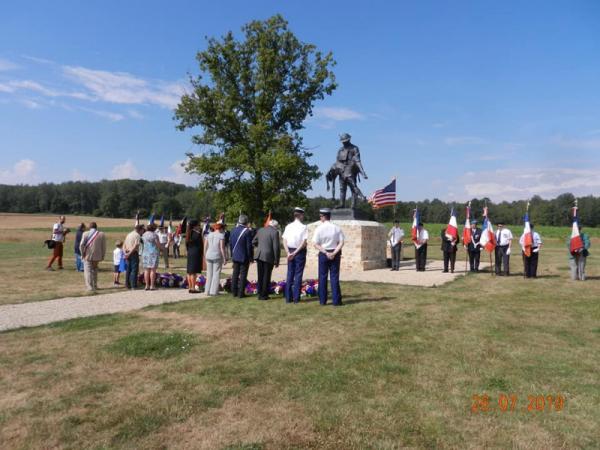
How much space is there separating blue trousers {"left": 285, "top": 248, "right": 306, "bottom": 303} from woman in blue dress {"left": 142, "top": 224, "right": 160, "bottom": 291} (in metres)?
3.70

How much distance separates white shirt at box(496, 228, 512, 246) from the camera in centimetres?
1383

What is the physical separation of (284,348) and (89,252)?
690cm

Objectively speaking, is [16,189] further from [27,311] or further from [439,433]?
[439,433]

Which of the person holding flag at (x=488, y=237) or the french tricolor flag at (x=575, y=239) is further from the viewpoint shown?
the person holding flag at (x=488, y=237)

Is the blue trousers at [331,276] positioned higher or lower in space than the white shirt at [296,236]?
lower

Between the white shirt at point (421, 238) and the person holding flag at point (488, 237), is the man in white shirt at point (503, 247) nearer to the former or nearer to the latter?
the person holding flag at point (488, 237)

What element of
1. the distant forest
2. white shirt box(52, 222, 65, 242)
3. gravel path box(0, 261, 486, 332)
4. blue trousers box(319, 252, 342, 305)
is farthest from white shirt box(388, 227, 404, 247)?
the distant forest

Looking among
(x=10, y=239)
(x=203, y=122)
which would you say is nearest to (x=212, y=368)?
(x=203, y=122)

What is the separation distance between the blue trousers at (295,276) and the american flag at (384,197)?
9.39 meters

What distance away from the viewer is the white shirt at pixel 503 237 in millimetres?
13828

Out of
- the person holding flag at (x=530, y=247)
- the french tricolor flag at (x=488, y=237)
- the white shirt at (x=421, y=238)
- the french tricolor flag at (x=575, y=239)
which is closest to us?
the french tricolor flag at (x=575, y=239)

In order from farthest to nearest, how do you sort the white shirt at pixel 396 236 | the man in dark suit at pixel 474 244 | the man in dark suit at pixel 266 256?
the white shirt at pixel 396 236 → the man in dark suit at pixel 474 244 → the man in dark suit at pixel 266 256

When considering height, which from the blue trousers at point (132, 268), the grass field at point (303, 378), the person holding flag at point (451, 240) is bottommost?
the grass field at point (303, 378)
